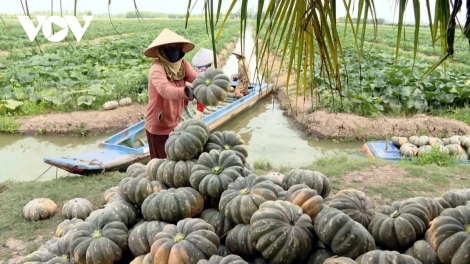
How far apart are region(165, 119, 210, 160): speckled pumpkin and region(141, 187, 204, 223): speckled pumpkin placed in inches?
12.3

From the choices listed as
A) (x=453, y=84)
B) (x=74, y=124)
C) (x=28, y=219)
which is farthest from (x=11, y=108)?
(x=453, y=84)

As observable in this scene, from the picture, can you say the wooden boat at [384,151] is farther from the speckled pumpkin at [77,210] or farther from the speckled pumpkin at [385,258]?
the speckled pumpkin at [385,258]

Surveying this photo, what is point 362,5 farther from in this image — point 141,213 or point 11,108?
point 11,108

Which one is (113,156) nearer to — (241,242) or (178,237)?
(178,237)

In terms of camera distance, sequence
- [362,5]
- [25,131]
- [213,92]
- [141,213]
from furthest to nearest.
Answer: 1. [25,131]
2. [213,92]
3. [141,213]
4. [362,5]

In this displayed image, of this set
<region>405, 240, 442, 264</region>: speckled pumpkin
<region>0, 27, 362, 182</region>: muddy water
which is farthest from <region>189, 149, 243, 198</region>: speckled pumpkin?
<region>0, 27, 362, 182</region>: muddy water

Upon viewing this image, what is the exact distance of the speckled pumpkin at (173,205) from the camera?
103 inches

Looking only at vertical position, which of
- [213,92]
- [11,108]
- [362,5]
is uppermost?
[362,5]

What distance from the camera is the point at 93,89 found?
1149 centimetres

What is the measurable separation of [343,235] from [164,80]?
9.25 feet

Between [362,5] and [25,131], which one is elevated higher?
[362,5]

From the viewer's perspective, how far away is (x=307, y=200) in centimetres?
243

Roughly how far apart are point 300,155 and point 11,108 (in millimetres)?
7223

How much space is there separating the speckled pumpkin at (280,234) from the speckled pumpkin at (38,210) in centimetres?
336
